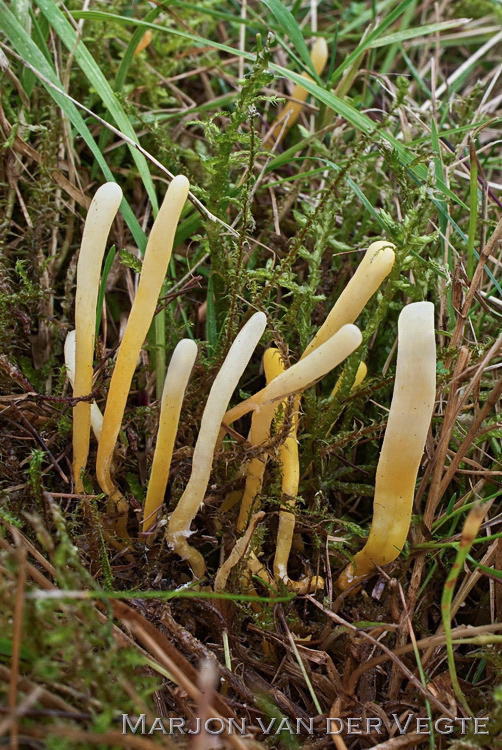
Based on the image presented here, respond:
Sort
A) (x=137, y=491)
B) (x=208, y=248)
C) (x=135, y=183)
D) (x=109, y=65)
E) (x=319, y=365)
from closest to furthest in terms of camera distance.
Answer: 1. (x=319, y=365)
2. (x=137, y=491)
3. (x=208, y=248)
4. (x=135, y=183)
5. (x=109, y=65)

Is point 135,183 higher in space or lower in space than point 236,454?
higher

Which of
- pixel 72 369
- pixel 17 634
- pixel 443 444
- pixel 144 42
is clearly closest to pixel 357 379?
pixel 443 444

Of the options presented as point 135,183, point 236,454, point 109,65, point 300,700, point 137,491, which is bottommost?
point 300,700

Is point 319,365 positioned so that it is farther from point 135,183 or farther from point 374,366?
point 135,183

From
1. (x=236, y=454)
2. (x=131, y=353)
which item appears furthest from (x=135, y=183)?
(x=236, y=454)

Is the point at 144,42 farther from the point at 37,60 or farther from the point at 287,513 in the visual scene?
the point at 287,513

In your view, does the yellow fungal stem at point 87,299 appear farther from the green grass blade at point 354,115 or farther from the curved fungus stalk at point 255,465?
the green grass blade at point 354,115

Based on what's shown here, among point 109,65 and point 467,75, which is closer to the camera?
point 109,65

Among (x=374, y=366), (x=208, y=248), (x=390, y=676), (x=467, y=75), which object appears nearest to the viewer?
(x=390, y=676)
